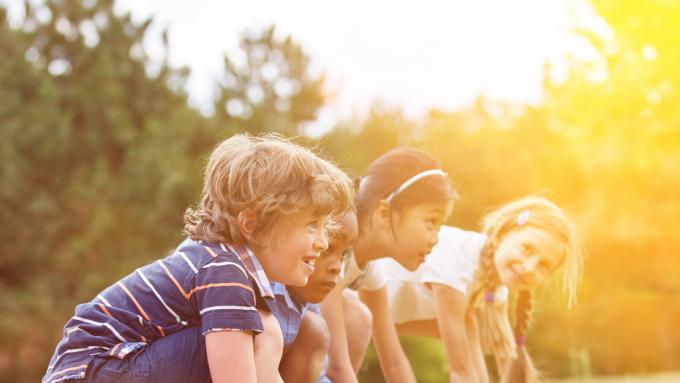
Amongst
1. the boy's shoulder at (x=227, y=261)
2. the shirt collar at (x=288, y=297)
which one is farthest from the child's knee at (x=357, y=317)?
the boy's shoulder at (x=227, y=261)

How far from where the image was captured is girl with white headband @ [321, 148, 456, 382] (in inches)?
135

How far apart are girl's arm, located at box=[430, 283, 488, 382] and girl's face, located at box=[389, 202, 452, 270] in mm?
503

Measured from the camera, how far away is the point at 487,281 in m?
4.12

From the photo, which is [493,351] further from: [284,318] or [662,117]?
[662,117]

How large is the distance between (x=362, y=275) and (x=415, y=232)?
0.32 meters

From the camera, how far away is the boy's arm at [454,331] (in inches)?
150

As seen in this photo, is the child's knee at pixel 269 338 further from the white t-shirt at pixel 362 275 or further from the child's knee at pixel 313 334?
the white t-shirt at pixel 362 275

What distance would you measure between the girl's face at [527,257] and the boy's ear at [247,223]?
6.30ft

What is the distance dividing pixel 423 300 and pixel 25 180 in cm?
1230

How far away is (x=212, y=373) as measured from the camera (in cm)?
208

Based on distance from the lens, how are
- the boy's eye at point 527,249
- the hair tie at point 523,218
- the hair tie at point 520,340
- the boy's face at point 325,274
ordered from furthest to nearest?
the hair tie at point 520,340
the hair tie at point 523,218
the boy's eye at point 527,249
the boy's face at point 325,274

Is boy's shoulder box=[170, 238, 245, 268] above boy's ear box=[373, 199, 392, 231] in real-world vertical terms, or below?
below

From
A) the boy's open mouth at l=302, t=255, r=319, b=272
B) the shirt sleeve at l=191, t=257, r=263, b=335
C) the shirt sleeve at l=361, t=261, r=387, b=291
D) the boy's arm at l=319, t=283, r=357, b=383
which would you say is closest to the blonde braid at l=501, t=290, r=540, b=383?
the shirt sleeve at l=361, t=261, r=387, b=291

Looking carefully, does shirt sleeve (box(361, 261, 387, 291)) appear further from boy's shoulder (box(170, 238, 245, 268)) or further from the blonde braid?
boy's shoulder (box(170, 238, 245, 268))
